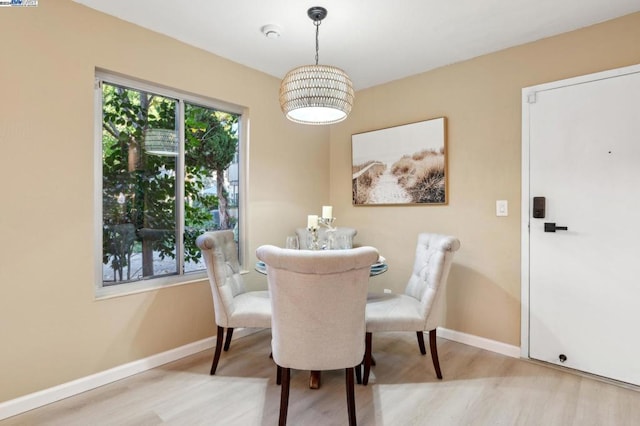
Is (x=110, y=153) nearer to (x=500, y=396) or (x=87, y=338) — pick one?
(x=87, y=338)

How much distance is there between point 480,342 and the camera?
275 cm

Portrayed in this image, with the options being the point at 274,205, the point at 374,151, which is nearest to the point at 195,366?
the point at 274,205

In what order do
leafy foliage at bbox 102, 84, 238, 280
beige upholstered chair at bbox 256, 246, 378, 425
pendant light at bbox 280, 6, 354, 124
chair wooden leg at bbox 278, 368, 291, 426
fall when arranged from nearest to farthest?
beige upholstered chair at bbox 256, 246, 378, 425
chair wooden leg at bbox 278, 368, 291, 426
pendant light at bbox 280, 6, 354, 124
leafy foliage at bbox 102, 84, 238, 280

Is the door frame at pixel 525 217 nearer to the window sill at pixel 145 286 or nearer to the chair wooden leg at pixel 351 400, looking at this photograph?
the chair wooden leg at pixel 351 400

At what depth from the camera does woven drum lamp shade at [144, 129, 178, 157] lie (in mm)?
2480

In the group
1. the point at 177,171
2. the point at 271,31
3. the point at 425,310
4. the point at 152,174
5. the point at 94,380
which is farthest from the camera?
the point at 177,171

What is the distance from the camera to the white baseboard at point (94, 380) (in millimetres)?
1829

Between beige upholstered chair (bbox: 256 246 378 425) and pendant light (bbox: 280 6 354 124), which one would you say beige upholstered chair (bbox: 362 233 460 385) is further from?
pendant light (bbox: 280 6 354 124)

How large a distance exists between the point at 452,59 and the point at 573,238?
5.59 ft

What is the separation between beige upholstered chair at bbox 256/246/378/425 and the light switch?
1610mm

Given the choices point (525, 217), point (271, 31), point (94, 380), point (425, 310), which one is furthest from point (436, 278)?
point (94, 380)

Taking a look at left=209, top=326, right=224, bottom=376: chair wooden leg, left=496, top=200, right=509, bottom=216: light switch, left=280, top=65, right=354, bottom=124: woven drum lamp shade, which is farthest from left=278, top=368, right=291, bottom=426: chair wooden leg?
left=496, top=200, right=509, bottom=216: light switch

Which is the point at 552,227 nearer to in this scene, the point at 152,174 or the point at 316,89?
the point at 316,89

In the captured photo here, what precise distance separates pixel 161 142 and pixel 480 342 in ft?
9.96
